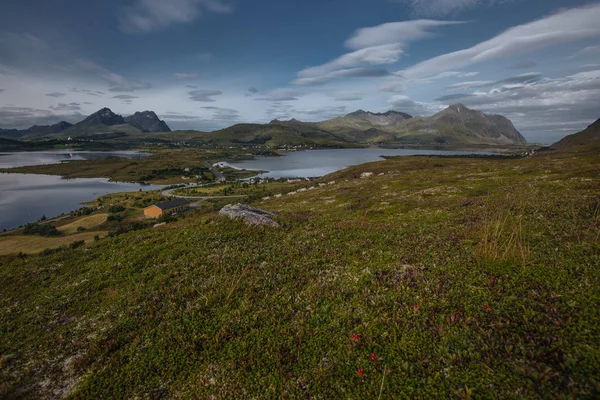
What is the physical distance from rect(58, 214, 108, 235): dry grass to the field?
108177mm

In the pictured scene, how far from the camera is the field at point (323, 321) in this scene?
27.2ft

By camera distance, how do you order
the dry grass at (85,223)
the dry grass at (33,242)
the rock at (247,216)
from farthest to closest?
the dry grass at (85,223)
the dry grass at (33,242)
the rock at (247,216)

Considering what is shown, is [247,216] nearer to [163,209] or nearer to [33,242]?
[163,209]

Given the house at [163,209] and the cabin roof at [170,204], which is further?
the cabin roof at [170,204]

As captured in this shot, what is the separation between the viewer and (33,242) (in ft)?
287

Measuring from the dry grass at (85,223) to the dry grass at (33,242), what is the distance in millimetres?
9178

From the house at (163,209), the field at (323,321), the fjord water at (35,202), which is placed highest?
the field at (323,321)

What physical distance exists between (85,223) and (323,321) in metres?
134

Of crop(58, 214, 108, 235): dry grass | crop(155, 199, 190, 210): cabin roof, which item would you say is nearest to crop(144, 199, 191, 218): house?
crop(155, 199, 190, 210): cabin roof

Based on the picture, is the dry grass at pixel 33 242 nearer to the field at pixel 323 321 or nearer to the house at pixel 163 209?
the house at pixel 163 209

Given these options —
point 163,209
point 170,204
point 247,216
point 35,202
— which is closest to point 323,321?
point 247,216

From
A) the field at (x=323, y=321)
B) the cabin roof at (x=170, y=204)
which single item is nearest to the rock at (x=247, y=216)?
the field at (x=323, y=321)

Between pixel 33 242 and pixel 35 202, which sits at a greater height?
pixel 33 242

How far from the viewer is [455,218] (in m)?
23.5
